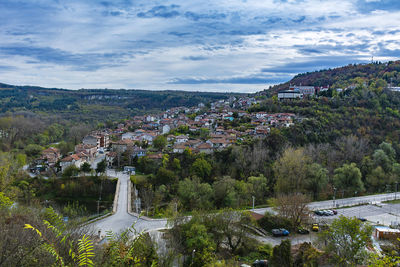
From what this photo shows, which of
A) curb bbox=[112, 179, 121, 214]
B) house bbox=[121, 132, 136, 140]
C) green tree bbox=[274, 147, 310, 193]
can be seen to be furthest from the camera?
house bbox=[121, 132, 136, 140]

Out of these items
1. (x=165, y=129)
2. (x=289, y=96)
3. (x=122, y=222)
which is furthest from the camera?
(x=289, y=96)

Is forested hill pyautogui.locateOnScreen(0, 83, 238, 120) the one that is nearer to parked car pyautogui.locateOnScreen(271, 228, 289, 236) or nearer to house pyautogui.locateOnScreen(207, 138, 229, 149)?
house pyautogui.locateOnScreen(207, 138, 229, 149)

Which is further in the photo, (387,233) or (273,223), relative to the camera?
(273,223)

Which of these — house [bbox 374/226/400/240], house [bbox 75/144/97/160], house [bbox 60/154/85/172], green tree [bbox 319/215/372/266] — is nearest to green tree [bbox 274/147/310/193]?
house [bbox 374/226/400/240]

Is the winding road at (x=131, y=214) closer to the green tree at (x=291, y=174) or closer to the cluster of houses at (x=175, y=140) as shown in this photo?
the green tree at (x=291, y=174)

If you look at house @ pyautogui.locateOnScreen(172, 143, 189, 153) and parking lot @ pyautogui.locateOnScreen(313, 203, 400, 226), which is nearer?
parking lot @ pyautogui.locateOnScreen(313, 203, 400, 226)

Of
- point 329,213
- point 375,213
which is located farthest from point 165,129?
point 375,213

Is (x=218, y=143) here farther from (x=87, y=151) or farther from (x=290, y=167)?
(x=87, y=151)
